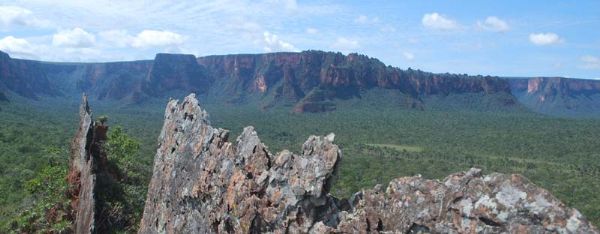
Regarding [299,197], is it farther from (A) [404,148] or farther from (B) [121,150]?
(A) [404,148]

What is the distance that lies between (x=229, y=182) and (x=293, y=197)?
7.10ft

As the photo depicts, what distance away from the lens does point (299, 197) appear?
31.9 ft

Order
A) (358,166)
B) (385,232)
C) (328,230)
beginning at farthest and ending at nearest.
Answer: (358,166), (328,230), (385,232)

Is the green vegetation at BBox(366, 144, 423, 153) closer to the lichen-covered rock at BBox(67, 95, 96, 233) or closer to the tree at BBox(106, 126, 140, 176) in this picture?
the tree at BBox(106, 126, 140, 176)

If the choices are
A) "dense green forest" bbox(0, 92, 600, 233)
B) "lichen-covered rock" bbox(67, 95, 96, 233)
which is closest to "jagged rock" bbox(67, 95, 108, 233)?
"lichen-covered rock" bbox(67, 95, 96, 233)

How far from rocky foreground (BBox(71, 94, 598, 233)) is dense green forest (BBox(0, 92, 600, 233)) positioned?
12.5 feet

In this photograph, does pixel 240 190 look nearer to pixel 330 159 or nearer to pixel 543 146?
pixel 330 159

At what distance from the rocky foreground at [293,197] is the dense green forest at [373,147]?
12.5ft

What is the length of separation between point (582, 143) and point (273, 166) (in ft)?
309

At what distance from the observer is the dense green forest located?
2000cm

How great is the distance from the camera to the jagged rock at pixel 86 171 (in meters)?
14.6

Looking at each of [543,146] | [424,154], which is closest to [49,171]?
[424,154]

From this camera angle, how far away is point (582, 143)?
90.7 metres

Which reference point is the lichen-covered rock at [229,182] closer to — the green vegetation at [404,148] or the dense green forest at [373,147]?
the dense green forest at [373,147]
